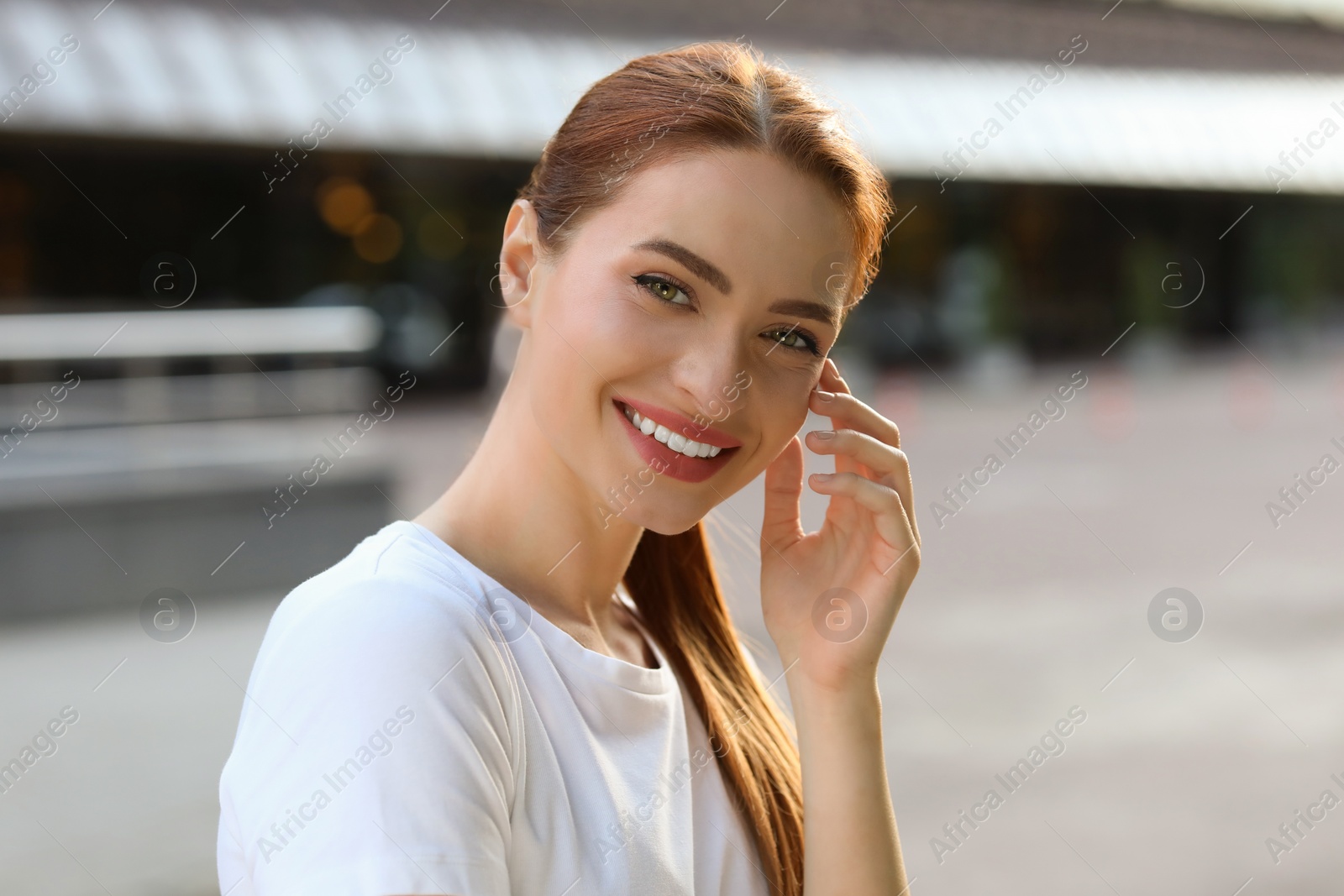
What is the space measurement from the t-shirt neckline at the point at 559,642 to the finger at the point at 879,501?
39 centimetres

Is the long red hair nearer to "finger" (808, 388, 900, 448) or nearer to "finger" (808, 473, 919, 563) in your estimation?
"finger" (808, 388, 900, 448)

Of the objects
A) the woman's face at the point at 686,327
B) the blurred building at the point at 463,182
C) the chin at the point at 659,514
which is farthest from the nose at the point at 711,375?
the blurred building at the point at 463,182

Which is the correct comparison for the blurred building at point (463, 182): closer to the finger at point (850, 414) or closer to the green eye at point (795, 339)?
the finger at point (850, 414)

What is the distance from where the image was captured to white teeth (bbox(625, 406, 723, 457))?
1.54 metres

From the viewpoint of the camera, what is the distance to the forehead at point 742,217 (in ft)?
4.83

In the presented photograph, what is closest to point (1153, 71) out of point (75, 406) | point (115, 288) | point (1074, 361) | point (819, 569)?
point (1074, 361)

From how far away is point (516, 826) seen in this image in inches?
49.9

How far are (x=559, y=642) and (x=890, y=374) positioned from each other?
61.7 feet

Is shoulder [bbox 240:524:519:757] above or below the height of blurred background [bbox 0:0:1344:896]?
below

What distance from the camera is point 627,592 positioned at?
76.4 inches

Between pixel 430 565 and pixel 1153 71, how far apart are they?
83.8 feet

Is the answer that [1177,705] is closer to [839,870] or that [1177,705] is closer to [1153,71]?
[839,870]

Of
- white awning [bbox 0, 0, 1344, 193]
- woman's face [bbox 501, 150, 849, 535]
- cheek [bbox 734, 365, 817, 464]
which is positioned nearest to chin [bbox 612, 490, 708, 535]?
woman's face [bbox 501, 150, 849, 535]

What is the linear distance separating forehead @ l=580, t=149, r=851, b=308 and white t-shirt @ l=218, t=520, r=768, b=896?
0.49 metres
